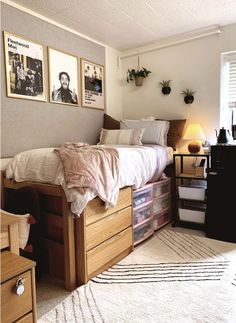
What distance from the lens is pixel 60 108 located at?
290 centimetres

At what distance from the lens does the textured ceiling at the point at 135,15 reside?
8.02 ft

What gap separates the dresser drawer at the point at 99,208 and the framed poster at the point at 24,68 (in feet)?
4.57

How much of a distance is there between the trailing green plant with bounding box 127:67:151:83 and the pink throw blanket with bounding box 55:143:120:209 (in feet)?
6.45

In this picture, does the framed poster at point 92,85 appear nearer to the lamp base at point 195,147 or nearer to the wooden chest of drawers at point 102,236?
the lamp base at point 195,147

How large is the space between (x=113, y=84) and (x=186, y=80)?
1.08m

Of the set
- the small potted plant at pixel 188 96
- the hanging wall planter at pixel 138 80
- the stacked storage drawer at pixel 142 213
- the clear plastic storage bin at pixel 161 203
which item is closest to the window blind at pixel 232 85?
the small potted plant at pixel 188 96

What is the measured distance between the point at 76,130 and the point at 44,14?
1305 millimetres

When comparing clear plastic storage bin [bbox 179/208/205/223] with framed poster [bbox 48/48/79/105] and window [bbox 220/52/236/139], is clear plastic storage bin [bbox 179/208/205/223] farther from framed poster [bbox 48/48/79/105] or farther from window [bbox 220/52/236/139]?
framed poster [bbox 48/48/79/105]

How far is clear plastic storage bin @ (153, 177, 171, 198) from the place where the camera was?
2.76 metres

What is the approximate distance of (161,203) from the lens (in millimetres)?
2904

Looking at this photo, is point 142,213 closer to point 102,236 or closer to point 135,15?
point 102,236

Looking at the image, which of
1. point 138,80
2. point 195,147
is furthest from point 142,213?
point 138,80

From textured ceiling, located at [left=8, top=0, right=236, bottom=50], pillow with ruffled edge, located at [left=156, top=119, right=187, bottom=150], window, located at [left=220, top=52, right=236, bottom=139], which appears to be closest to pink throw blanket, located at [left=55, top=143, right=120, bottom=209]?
pillow with ruffled edge, located at [left=156, top=119, right=187, bottom=150]

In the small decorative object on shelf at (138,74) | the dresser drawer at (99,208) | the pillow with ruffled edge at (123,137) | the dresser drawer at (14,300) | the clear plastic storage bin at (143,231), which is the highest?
the small decorative object on shelf at (138,74)
